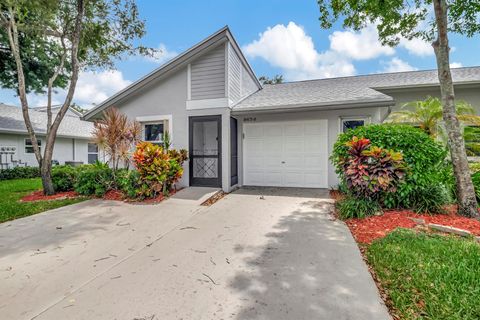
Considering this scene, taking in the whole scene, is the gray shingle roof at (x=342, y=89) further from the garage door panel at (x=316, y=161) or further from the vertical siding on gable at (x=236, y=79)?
the garage door panel at (x=316, y=161)

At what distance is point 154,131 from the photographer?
8.96 meters

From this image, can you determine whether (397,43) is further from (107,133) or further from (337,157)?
(107,133)

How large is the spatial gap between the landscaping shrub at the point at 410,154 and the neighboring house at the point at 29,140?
17428 mm

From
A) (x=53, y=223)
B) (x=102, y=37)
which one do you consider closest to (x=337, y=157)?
(x=53, y=223)

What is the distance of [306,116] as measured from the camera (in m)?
8.27

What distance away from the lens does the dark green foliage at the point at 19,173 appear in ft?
40.8

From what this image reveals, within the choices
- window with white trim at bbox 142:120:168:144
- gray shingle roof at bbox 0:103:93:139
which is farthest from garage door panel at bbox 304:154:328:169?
gray shingle roof at bbox 0:103:93:139

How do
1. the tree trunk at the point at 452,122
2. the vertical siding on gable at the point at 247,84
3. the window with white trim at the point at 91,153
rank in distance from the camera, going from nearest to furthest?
1. the tree trunk at the point at 452,122
2. the vertical siding on gable at the point at 247,84
3. the window with white trim at the point at 91,153

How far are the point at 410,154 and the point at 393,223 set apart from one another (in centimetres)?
170

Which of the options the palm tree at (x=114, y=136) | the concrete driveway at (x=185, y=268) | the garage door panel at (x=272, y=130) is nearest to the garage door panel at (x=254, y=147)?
the garage door panel at (x=272, y=130)

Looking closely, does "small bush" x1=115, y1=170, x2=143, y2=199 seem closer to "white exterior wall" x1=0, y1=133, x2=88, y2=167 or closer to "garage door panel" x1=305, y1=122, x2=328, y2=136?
"garage door panel" x1=305, y1=122, x2=328, y2=136

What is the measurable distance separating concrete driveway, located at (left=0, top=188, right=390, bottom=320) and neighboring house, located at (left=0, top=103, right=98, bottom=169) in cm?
1157

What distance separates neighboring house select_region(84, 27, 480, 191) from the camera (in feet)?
25.3

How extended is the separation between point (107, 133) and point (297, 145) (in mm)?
6503
